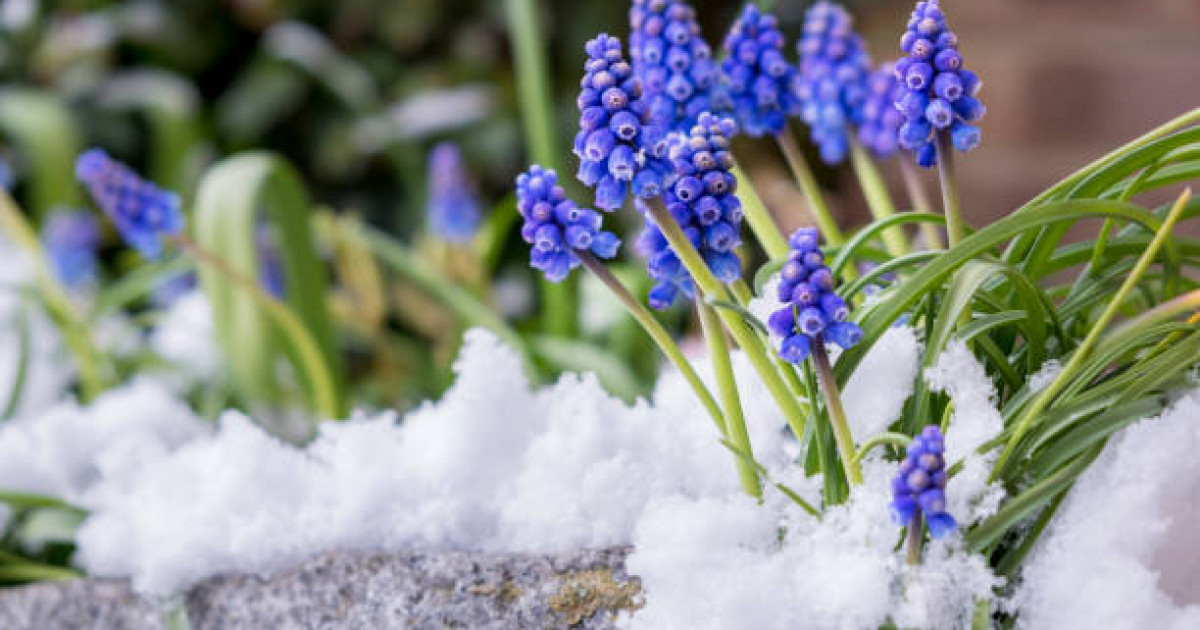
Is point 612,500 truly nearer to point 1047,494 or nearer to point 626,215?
point 1047,494

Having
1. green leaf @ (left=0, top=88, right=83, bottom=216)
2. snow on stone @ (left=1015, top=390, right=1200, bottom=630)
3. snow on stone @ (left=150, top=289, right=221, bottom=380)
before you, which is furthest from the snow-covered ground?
green leaf @ (left=0, top=88, right=83, bottom=216)

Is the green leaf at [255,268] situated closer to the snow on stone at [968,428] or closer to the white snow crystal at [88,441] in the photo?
the white snow crystal at [88,441]

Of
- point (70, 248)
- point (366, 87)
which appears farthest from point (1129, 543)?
point (366, 87)

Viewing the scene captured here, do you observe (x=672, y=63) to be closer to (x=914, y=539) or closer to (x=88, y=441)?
(x=914, y=539)

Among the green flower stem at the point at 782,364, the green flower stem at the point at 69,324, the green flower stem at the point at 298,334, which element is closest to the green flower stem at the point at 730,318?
the green flower stem at the point at 782,364

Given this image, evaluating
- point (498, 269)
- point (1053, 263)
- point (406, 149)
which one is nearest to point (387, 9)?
point (406, 149)

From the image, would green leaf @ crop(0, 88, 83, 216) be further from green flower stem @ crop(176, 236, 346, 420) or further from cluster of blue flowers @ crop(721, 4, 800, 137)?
cluster of blue flowers @ crop(721, 4, 800, 137)

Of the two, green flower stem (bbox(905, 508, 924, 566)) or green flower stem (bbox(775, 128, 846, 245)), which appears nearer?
green flower stem (bbox(905, 508, 924, 566))
